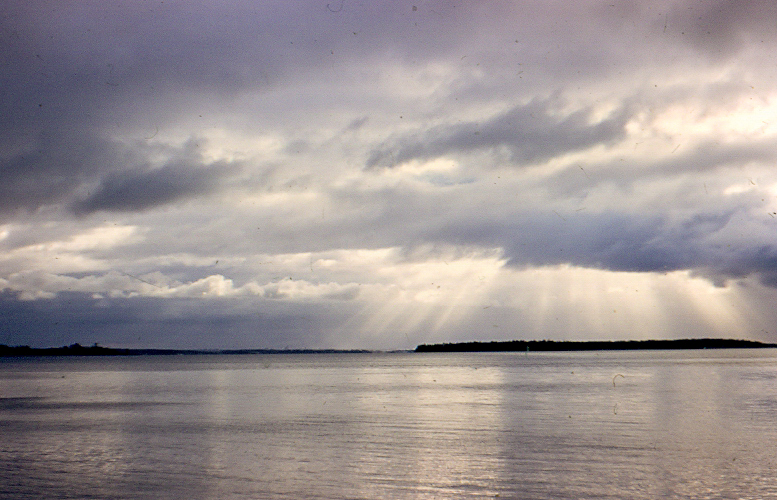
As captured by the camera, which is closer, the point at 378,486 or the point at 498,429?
the point at 378,486

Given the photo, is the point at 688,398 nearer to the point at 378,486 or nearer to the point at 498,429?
the point at 498,429

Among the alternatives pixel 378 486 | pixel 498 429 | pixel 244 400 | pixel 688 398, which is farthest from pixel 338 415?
pixel 688 398

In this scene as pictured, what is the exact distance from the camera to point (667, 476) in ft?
58.5

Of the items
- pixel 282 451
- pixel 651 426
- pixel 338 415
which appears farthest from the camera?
pixel 338 415

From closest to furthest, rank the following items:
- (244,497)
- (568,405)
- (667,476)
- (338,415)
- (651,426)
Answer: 1. (244,497)
2. (667,476)
3. (651,426)
4. (338,415)
5. (568,405)

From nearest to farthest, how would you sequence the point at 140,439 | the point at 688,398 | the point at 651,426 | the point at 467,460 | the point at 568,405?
the point at 467,460 → the point at 140,439 → the point at 651,426 → the point at 568,405 → the point at 688,398

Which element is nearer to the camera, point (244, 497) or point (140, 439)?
point (244, 497)

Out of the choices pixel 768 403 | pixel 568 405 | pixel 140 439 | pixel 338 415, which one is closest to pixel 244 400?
pixel 338 415

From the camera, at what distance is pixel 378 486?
16656mm

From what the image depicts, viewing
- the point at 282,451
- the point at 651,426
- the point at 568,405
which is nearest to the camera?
the point at 282,451

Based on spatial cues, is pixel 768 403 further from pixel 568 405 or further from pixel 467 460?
pixel 467 460

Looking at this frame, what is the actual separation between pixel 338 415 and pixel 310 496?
18.6 m

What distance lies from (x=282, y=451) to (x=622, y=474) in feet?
37.2

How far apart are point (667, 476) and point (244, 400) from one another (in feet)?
110
